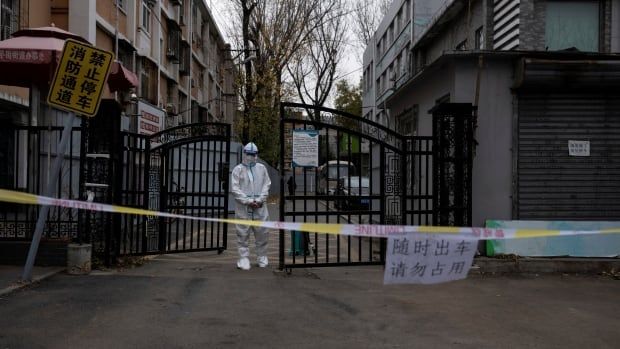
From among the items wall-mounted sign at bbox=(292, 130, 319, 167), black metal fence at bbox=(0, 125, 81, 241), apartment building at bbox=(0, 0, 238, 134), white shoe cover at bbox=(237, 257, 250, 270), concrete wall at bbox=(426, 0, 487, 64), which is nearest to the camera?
black metal fence at bbox=(0, 125, 81, 241)

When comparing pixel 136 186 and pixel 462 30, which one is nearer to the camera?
pixel 136 186

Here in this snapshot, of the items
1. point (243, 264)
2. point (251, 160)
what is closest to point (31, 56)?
point (251, 160)

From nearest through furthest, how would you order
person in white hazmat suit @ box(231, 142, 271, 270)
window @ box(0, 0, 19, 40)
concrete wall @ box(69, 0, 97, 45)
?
person in white hazmat suit @ box(231, 142, 271, 270), window @ box(0, 0, 19, 40), concrete wall @ box(69, 0, 97, 45)

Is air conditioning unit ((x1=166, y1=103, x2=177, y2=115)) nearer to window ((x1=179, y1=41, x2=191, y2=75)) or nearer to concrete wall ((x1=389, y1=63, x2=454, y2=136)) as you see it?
window ((x1=179, y1=41, x2=191, y2=75))

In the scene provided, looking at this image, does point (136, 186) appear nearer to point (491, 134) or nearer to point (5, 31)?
point (5, 31)

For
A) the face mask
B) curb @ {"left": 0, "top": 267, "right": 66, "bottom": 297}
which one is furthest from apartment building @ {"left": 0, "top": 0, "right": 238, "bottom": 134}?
curb @ {"left": 0, "top": 267, "right": 66, "bottom": 297}

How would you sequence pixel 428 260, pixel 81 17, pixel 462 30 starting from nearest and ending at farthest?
pixel 428 260 → pixel 81 17 → pixel 462 30

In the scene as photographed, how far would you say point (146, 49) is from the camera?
21781 millimetres

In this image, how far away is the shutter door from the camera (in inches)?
381

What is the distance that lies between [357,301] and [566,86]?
5.27 m

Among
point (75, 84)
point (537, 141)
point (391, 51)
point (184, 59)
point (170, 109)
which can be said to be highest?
point (391, 51)

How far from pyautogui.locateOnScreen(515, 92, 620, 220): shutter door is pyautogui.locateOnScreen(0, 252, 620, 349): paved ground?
1.43 metres

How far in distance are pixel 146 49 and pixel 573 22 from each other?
14.6 m

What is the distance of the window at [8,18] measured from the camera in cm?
1189
